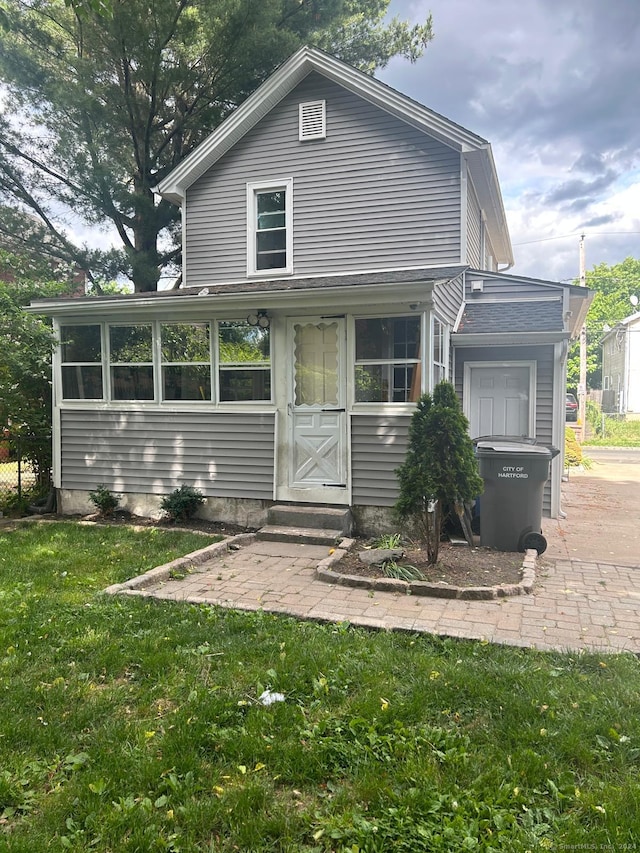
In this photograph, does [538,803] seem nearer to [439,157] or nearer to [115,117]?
[439,157]

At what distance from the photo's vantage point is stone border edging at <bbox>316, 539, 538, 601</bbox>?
4.71m

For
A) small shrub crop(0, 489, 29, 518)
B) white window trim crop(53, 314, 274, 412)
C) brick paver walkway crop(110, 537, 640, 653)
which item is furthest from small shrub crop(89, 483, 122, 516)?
brick paver walkway crop(110, 537, 640, 653)

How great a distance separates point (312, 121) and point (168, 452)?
6150 millimetres

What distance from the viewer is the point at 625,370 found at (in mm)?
32875

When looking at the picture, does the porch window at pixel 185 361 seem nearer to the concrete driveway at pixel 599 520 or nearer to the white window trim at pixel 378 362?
the white window trim at pixel 378 362

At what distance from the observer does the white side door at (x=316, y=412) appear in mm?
7312

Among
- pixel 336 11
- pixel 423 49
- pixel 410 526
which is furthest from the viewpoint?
pixel 423 49

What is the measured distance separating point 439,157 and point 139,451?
21.8ft


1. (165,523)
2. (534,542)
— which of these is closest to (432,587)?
(534,542)

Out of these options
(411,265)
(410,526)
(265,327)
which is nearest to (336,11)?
(411,265)

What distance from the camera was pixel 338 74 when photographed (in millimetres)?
8992

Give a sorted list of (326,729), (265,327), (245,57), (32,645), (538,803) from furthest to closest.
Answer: (245,57) < (265,327) < (32,645) < (326,729) < (538,803)

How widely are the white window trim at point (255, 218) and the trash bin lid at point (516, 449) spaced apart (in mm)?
4758

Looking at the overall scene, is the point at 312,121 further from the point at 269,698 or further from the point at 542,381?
the point at 269,698
